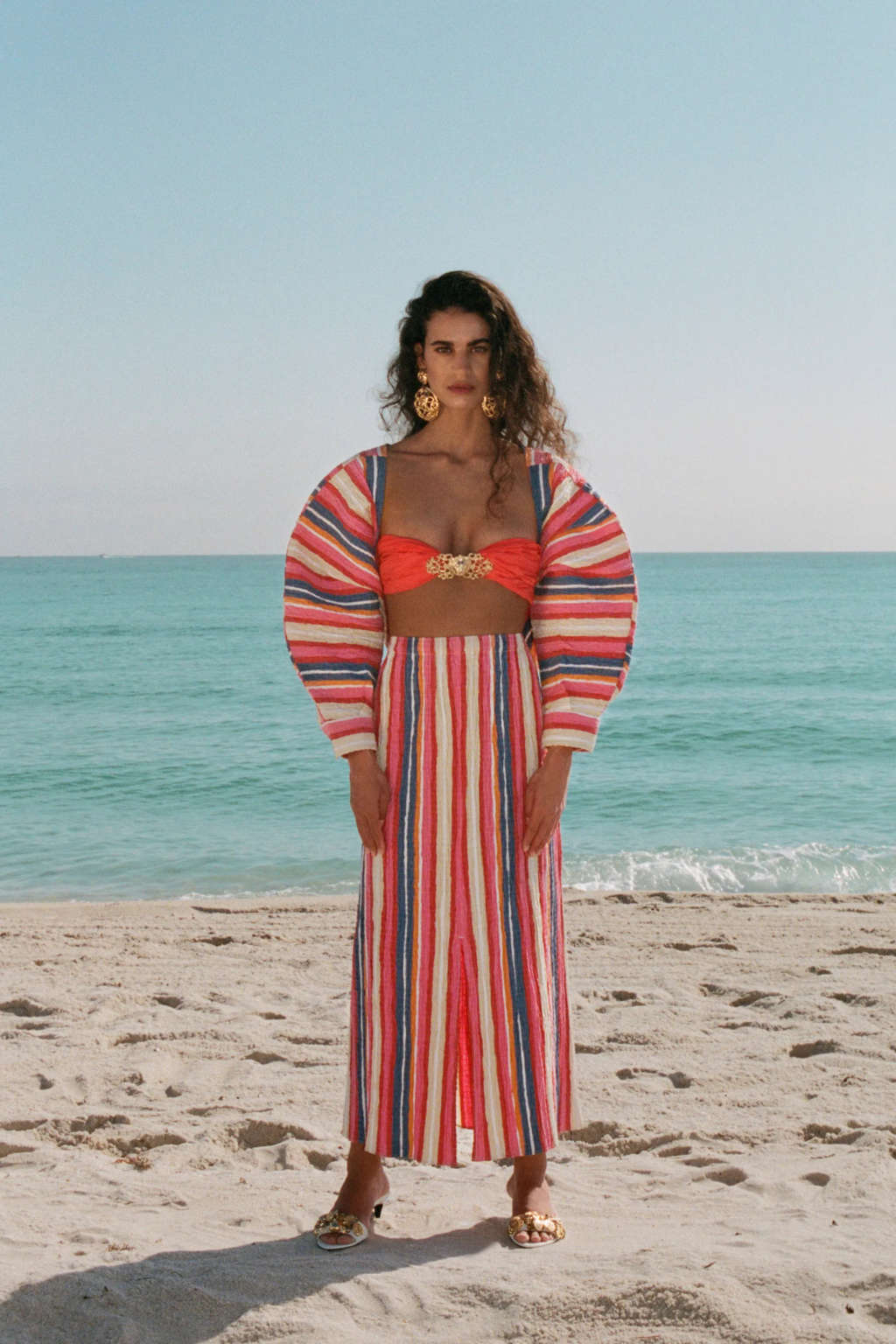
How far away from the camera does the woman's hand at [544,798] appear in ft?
8.86

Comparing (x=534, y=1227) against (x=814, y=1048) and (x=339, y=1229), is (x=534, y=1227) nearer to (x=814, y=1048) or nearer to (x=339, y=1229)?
(x=339, y=1229)

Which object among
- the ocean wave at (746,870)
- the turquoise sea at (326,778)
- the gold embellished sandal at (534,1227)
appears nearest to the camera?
the gold embellished sandal at (534,1227)

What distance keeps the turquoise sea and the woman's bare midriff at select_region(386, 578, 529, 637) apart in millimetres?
6171

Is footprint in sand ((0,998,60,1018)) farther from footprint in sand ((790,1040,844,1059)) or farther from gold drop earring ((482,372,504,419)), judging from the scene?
gold drop earring ((482,372,504,419))

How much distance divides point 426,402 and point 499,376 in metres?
0.18

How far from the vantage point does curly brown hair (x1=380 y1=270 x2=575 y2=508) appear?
9.09 feet

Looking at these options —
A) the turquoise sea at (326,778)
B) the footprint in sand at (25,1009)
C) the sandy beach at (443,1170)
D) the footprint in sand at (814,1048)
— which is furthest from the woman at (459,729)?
the turquoise sea at (326,778)

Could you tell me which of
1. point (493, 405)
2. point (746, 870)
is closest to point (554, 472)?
point (493, 405)

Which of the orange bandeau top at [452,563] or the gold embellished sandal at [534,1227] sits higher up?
the orange bandeau top at [452,563]

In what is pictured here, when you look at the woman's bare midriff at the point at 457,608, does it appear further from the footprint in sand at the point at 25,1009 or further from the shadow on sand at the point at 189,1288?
the footprint in sand at the point at 25,1009

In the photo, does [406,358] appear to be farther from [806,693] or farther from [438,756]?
[806,693]

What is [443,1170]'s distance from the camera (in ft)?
10.8

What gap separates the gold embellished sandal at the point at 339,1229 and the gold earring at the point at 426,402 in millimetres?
1787

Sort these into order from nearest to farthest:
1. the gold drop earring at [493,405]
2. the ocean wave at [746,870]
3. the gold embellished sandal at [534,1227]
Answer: the gold embellished sandal at [534,1227]
the gold drop earring at [493,405]
the ocean wave at [746,870]
